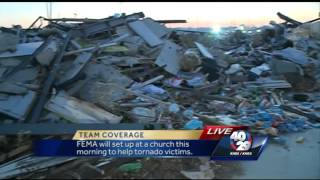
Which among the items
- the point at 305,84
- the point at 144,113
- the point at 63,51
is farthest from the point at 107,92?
the point at 305,84

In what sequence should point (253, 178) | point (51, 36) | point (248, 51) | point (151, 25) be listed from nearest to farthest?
1. point (253, 178)
2. point (51, 36)
3. point (151, 25)
4. point (248, 51)

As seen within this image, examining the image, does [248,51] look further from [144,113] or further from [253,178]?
[253,178]

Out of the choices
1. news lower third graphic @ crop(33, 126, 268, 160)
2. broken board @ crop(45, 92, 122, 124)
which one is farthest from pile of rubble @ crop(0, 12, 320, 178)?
news lower third graphic @ crop(33, 126, 268, 160)

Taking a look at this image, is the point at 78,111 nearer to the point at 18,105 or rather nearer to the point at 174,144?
the point at 18,105

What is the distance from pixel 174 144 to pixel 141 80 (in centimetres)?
358

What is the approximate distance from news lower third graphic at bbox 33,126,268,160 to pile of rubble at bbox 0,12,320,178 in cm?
19

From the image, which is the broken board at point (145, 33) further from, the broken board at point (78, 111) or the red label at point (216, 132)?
the red label at point (216, 132)

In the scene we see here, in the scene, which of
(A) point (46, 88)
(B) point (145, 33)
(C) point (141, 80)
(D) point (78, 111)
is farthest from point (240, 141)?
(B) point (145, 33)

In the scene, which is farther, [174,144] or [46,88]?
[46,88]

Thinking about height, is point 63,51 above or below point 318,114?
above

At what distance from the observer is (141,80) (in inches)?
326

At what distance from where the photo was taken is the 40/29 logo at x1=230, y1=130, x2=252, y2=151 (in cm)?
479

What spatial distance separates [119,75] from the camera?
26.3 ft

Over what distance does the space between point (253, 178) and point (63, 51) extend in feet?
15.9
